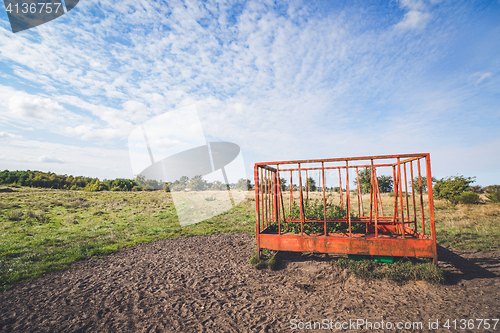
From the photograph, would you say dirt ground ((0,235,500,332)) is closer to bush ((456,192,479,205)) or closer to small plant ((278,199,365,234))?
small plant ((278,199,365,234))

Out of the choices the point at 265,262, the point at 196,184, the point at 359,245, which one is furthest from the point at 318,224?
the point at 196,184

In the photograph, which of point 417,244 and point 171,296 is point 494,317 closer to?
point 417,244

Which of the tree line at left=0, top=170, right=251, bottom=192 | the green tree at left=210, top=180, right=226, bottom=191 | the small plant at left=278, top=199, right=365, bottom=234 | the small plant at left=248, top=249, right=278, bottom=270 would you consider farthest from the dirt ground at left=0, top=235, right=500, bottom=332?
the green tree at left=210, top=180, right=226, bottom=191

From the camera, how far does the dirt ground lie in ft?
12.4

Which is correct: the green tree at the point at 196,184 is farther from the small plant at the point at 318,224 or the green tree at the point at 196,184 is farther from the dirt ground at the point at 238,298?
the dirt ground at the point at 238,298

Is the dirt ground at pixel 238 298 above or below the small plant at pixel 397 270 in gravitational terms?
below

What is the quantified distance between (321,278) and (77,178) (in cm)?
6574

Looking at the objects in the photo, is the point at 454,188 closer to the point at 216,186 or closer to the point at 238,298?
the point at 238,298

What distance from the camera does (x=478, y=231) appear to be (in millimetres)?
9672

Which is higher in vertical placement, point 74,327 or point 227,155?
point 227,155

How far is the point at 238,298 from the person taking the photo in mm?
4656

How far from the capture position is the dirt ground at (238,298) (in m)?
3.77

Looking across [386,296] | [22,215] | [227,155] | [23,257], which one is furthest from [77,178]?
[386,296]

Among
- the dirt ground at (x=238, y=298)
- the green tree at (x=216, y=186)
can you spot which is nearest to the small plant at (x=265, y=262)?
the dirt ground at (x=238, y=298)
